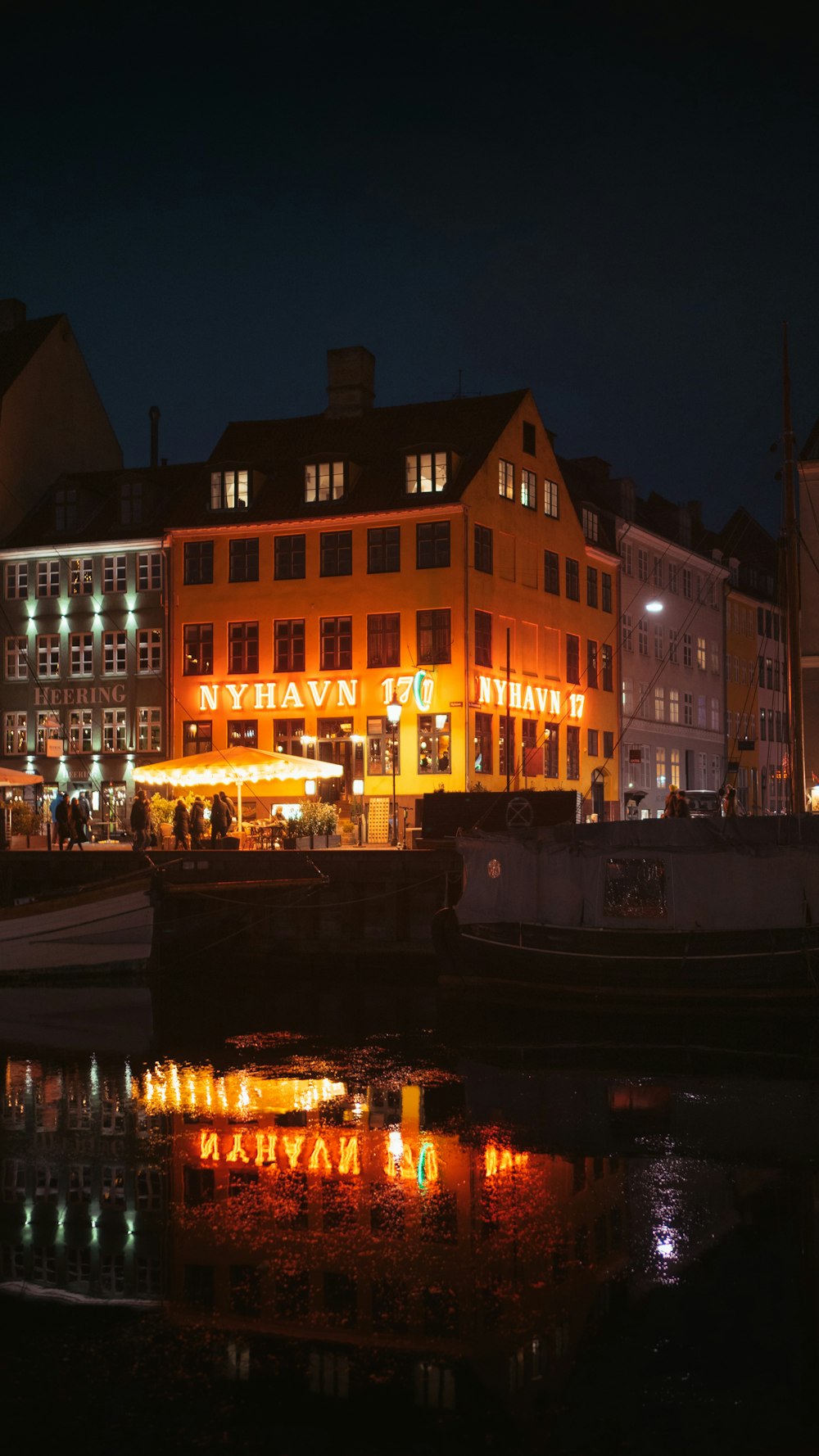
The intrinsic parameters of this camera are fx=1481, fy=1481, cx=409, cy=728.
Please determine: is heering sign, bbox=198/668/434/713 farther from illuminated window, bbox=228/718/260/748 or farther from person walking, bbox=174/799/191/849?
person walking, bbox=174/799/191/849

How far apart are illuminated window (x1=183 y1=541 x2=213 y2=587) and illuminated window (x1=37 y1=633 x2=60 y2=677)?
19.0 feet

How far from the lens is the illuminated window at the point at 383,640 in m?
47.9

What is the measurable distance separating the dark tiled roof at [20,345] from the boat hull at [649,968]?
35.7 meters

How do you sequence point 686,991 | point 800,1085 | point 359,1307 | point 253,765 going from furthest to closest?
point 253,765 → point 686,991 → point 800,1085 → point 359,1307

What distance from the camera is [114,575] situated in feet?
172

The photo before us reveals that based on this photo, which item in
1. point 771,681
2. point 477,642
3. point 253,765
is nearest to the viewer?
point 253,765

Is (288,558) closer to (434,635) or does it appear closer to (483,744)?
(434,635)

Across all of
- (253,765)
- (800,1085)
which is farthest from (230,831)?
(800,1085)

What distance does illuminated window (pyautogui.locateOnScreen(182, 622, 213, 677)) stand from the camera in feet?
165

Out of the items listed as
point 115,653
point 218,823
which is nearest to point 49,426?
point 115,653

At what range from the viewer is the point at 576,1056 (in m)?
22.3

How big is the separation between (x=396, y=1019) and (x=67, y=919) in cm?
828

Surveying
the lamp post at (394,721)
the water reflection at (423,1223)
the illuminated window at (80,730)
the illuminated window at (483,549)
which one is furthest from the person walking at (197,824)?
the water reflection at (423,1223)

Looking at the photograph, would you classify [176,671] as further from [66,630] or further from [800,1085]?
[800,1085]
